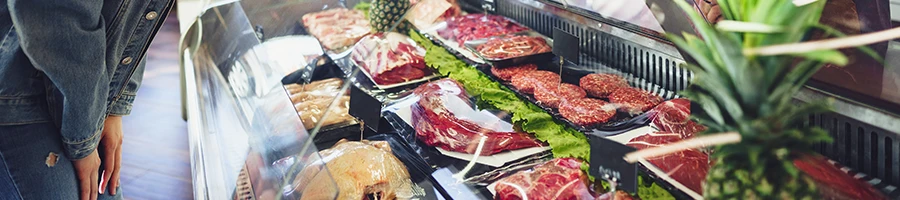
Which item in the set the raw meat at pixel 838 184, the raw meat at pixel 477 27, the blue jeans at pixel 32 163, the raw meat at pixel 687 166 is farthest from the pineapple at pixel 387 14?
the raw meat at pixel 838 184

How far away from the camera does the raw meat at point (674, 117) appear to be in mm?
1625

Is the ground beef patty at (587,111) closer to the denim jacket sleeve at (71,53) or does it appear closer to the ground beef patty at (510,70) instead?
the ground beef patty at (510,70)

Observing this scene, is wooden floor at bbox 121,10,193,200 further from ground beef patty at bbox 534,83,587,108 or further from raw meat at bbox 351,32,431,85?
ground beef patty at bbox 534,83,587,108

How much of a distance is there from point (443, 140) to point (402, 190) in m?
0.25

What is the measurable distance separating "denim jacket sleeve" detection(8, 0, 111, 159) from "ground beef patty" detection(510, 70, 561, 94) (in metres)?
1.20

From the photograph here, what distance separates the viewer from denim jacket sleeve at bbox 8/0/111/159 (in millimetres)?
1356

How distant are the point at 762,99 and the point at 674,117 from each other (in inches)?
31.1

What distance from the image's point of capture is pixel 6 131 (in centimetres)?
151

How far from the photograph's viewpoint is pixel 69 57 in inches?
56.5

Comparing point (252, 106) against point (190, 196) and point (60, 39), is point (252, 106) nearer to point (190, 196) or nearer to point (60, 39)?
point (60, 39)

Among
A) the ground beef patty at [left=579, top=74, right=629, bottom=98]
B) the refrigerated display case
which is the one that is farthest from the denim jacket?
the ground beef patty at [left=579, top=74, right=629, bottom=98]

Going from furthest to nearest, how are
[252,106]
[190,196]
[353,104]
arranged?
[190,196] < [252,106] < [353,104]

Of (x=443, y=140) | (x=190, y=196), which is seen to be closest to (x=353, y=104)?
(x=443, y=140)

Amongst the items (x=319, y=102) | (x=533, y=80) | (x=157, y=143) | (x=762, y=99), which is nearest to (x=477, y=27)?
(x=533, y=80)
